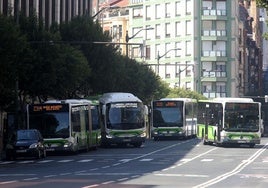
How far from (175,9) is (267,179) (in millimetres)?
104961

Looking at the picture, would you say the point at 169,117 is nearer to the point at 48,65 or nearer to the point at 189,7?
the point at 48,65

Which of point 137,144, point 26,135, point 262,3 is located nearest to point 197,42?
point 137,144

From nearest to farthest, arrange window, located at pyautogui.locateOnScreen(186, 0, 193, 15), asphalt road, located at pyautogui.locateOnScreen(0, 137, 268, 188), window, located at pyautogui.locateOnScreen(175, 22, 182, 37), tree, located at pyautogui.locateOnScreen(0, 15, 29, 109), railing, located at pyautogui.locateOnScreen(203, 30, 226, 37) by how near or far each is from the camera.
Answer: asphalt road, located at pyautogui.locateOnScreen(0, 137, 268, 188)
tree, located at pyautogui.locateOnScreen(0, 15, 29, 109)
railing, located at pyautogui.locateOnScreen(203, 30, 226, 37)
window, located at pyautogui.locateOnScreen(186, 0, 193, 15)
window, located at pyautogui.locateOnScreen(175, 22, 182, 37)

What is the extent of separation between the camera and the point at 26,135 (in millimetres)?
45094

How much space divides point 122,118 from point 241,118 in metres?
7.20

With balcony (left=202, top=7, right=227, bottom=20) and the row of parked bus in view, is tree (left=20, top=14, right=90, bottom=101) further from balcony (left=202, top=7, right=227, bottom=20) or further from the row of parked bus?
balcony (left=202, top=7, right=227, bottom=20)

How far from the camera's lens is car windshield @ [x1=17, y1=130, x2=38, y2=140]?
1768 inches

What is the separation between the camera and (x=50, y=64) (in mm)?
54406

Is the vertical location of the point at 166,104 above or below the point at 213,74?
below

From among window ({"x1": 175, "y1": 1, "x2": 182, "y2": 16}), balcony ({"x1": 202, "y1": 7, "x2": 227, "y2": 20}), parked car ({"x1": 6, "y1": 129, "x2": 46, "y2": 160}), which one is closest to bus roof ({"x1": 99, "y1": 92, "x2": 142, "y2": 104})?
parked car ({"x1": 6, "y1": 129, "x2": 46, "y2": 160})

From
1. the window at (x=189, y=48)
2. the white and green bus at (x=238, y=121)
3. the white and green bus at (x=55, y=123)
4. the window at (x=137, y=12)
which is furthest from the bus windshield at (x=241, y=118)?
the window at (x=137, y=12)

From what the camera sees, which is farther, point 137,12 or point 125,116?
point 137,12

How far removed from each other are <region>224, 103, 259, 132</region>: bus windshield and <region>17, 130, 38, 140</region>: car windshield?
1499 centimetres

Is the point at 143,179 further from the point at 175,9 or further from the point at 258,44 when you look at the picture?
the point at 258,44
